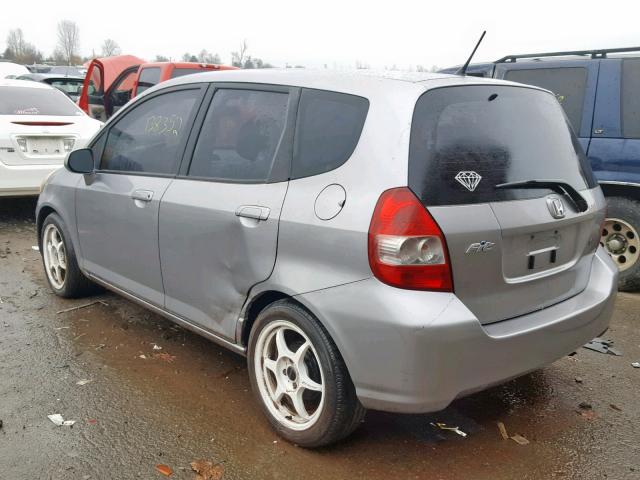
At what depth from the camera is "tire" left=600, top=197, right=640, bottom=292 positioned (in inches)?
207

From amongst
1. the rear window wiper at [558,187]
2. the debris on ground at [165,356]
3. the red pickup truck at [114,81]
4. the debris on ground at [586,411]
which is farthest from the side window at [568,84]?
the red pickup truck at [114,81]

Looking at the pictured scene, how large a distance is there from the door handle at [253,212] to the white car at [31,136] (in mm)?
4795

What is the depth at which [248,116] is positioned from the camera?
3.24 metres

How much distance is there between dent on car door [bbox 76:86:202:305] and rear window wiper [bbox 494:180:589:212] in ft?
6.12

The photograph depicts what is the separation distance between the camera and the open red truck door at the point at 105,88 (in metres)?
11.7

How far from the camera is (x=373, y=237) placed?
2.46 m

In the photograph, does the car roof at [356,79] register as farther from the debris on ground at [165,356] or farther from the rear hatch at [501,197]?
the debris on ground at [165,356]

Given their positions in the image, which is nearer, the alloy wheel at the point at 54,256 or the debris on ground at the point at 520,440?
the debris on ground at the point at 520,440

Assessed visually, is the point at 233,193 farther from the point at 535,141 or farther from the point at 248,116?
the point at 535,141

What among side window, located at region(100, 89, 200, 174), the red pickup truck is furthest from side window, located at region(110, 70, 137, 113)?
side window, located at region(100, 89, 200, 174)

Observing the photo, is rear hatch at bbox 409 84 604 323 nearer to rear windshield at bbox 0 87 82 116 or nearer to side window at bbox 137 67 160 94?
rear windshield at bbox 0 87 82 116

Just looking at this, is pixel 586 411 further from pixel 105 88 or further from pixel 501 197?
pixel 105 88

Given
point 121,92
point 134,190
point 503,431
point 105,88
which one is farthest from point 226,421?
point 105,88

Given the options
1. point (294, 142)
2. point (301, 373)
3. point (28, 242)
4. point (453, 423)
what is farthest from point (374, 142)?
point (28, 242)
